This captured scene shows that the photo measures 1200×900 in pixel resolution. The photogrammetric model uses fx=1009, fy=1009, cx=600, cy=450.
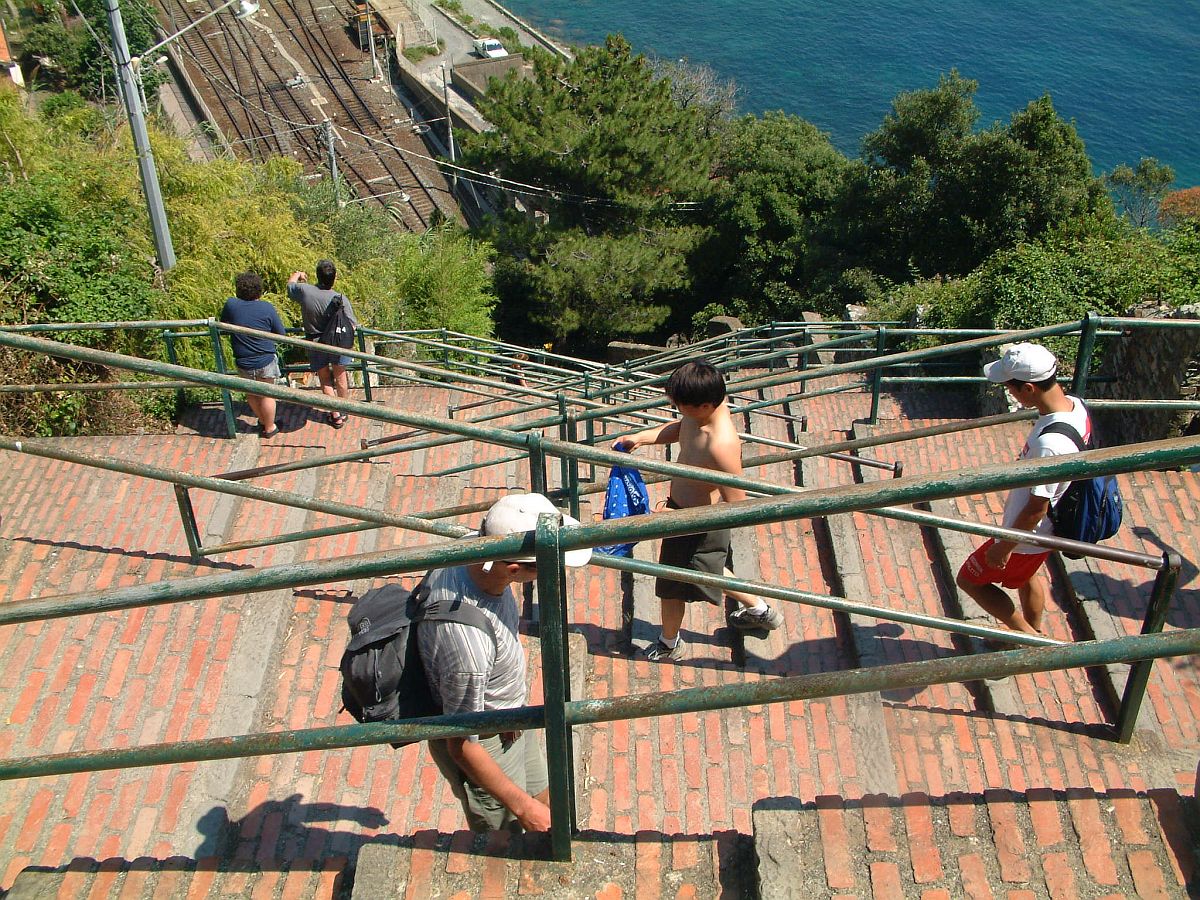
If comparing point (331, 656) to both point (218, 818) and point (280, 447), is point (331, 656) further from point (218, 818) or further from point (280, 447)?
point (280, 447)

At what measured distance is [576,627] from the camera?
500cm

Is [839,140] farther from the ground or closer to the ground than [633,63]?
farther from the ground

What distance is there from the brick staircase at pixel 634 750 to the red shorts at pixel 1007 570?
444 millimetres

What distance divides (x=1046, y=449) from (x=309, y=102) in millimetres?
50256

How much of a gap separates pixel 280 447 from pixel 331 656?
3.49m

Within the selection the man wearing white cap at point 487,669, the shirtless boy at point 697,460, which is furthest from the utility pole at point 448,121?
the man wearing white cap at point 487,669

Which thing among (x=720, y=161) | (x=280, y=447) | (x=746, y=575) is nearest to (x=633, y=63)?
(x=720, y=161)

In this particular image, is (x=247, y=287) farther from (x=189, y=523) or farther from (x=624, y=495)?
(x=624, y=495)

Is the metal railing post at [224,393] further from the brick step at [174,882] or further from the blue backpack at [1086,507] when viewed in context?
the blue backpack at [1086,507]

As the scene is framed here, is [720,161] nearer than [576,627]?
No

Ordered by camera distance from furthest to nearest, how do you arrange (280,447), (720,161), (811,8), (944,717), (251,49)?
1. (811,8)
2. (251,49)
3. (720,161)
4. (280,447)
5. (944,717)

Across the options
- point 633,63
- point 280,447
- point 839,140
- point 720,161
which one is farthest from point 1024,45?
point 280,447

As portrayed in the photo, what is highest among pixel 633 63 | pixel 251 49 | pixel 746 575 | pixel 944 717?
pixel 251 49

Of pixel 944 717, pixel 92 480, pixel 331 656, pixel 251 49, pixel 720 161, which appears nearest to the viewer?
pixel 944 717
